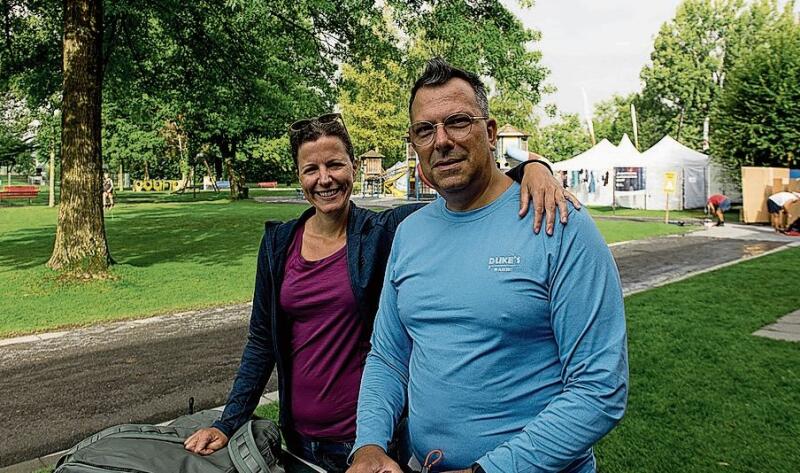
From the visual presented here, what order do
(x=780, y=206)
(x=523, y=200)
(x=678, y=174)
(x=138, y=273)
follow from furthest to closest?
(x=678, y=174), (x=780, y=206), (x=138, y=273), (x=523, y=200)

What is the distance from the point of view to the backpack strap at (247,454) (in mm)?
2039

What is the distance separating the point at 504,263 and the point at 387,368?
1.96ft

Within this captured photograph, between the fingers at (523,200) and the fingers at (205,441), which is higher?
the fingers at (523,200)

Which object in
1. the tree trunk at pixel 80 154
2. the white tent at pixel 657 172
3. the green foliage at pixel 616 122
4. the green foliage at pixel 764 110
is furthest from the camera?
the green foliage at pixel 616 122

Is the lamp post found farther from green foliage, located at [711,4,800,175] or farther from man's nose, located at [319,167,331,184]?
green foliage, located at [711,4,800,175]

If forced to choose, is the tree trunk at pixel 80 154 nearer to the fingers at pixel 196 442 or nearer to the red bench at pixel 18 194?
the fingers at pixel 196 442

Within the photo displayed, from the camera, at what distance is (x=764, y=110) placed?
102ft

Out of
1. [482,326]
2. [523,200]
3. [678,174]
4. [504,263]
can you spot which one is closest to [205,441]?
[482,326]

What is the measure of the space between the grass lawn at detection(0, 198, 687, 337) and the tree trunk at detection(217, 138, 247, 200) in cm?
2126

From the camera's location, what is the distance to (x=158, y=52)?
17172 millimetres

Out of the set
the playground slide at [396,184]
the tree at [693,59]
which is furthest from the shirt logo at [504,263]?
the tree at [693,59]

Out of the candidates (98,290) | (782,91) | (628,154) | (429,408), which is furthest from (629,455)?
(628,154)

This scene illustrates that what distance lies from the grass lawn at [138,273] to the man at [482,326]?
27.2ft

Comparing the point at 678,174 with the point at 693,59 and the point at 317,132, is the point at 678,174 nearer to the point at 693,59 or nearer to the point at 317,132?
the point at 693,59
